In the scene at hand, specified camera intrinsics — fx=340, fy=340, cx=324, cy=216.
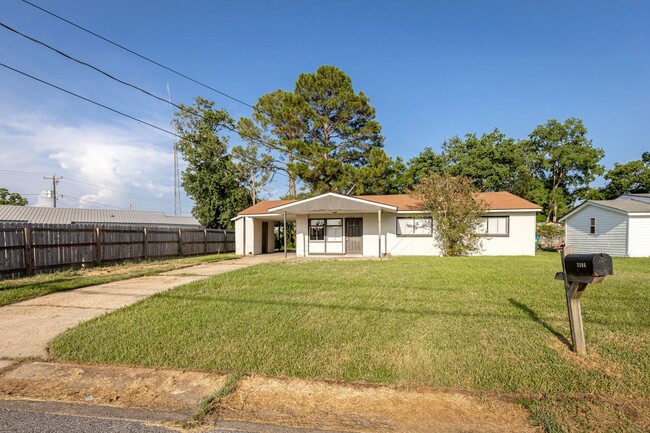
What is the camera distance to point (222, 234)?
22062mm

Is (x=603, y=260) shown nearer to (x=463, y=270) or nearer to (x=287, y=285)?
(x=287, y=285)

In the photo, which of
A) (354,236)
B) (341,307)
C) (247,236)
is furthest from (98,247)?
(341,307)

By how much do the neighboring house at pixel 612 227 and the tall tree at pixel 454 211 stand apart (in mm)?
4446

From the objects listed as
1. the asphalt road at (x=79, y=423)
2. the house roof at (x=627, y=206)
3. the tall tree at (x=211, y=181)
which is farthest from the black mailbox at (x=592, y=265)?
the tall tree at (x=211, y=181)

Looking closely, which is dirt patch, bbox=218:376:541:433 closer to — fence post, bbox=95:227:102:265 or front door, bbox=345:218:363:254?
fence post, bbox=95:227:102:265

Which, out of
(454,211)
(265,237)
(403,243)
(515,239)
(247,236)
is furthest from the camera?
(265,237)

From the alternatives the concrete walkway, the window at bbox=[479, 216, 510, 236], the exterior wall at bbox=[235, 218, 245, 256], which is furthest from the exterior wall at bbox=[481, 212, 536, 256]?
the concrete walkway

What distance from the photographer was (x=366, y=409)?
3.01 meters

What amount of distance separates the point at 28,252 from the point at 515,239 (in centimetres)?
1972

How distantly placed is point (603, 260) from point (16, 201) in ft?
223

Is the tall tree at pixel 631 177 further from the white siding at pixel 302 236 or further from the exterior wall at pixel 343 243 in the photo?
the white siding at pixel 302 236

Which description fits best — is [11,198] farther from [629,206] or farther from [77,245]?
[629,206]

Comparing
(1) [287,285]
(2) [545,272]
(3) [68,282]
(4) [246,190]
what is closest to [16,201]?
(4) [246,190]

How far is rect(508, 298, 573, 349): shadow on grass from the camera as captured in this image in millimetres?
4328
